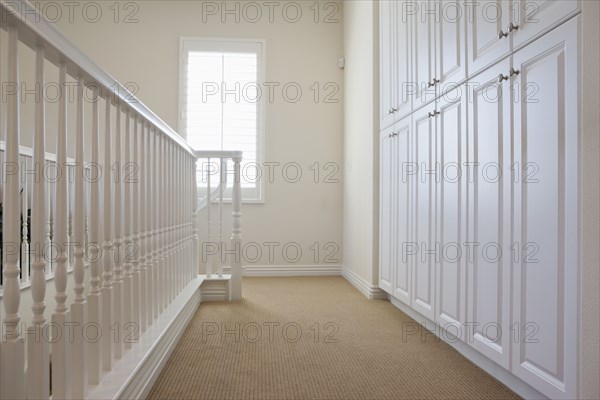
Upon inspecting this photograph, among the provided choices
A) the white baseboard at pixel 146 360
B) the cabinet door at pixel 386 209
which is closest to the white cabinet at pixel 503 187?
the cabinet door at pixel 386 209

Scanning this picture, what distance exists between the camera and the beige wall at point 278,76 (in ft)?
14.1

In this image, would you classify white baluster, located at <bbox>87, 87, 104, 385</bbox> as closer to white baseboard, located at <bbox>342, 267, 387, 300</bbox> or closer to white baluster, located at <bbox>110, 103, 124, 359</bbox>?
white baluster, located at <bbox>110, 103, 124, 359</bbox>

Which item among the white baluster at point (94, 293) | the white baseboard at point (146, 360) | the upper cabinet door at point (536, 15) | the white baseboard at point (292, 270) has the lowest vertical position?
the white baseboard at point (292, 270)

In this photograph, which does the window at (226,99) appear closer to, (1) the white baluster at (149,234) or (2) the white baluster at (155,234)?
(2) the white baluster at (155,234)

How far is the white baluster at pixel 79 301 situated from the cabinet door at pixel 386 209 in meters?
2.00

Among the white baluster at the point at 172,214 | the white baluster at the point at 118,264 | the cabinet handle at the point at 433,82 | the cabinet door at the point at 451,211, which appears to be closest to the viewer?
the white baluster at the point at 118,264

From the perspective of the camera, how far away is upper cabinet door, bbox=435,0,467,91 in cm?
184

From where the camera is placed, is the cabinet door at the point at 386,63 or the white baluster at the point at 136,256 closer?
the white baluster at the point at 136,256

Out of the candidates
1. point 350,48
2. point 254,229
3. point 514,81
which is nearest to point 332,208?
point 254,229

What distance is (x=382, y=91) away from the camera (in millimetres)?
3061

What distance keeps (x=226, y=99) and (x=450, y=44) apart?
109 inches

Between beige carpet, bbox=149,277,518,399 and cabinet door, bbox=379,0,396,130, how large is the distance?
1276mm

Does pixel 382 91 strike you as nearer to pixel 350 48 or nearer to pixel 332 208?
pixel 350 48

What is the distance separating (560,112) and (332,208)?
321cm
